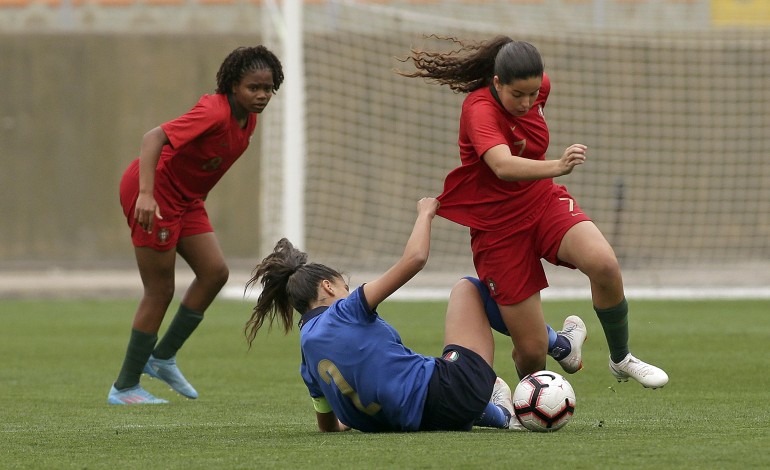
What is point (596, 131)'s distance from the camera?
53.2ft

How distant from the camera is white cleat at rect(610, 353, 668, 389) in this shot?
5.62m

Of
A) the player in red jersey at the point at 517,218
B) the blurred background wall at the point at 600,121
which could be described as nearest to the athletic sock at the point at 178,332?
the player in red jersey at the point at 517,218

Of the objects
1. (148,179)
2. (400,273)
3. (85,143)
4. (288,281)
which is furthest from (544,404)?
(85,143)

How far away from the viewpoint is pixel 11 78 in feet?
63.0

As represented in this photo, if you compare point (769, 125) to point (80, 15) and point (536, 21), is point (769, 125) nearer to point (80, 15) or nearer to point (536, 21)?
point (536, 21)

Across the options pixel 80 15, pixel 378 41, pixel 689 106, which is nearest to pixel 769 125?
pixel 689 106

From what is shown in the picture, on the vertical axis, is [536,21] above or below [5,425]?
above

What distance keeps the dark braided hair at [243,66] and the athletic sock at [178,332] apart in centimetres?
131

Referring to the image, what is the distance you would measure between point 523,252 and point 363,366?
1158mm

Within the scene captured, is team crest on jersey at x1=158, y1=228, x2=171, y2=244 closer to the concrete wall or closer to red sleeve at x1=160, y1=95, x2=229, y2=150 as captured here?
red sleeve at x1=160, y1=95, x2=229, y2=150

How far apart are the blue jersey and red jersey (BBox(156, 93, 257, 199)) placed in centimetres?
176

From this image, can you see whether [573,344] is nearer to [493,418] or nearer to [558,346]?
[558,346]

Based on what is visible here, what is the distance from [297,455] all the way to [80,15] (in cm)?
1615

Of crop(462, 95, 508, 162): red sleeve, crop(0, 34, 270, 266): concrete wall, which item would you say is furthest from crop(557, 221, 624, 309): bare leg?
crop(0, 34, 270, 266): concrete wall
